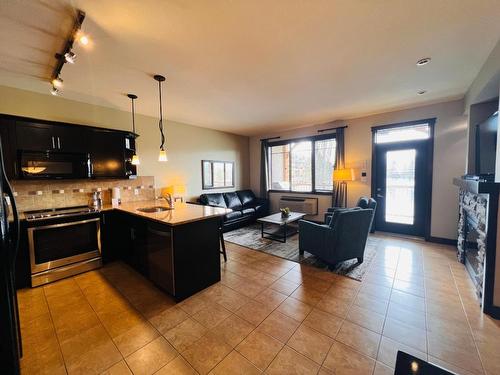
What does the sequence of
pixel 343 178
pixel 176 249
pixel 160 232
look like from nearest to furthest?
pixel 176 249 → pixel 160 232 → pixel 343 178

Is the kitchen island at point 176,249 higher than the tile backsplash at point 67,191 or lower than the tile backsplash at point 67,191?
lower

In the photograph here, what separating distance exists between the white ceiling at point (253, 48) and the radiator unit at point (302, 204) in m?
2.80

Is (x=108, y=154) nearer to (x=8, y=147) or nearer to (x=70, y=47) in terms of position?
(x=8, y=147)

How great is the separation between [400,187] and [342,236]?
2611mm

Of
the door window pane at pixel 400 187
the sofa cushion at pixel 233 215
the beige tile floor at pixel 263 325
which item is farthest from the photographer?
the sofa cushion at pixel 233 215

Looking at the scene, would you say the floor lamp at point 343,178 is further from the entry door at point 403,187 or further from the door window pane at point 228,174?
the door window pane at point 228,174

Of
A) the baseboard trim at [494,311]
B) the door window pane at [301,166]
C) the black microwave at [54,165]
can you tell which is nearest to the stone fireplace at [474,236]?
the baseboard trim at [494,311]

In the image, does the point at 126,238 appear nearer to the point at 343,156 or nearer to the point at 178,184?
the point at 178,184

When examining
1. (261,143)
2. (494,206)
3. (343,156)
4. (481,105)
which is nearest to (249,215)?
(261,143)

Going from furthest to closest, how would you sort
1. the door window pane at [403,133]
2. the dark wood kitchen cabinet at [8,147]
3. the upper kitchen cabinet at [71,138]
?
the door window pane at [403,133], the upper kitchen cabinet at [71,138], the dark wood kitchen cabinet at [8,147]

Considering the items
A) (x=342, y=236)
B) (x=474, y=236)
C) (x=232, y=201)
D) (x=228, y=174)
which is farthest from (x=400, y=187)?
(x=228, y=174)

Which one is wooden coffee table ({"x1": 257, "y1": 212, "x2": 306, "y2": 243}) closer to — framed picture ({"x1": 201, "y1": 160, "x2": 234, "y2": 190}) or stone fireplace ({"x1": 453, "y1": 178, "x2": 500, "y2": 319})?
framed picture ({"x1": 201, "y1": 160, "x2": 234, "y2": 190})

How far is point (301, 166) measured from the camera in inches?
238

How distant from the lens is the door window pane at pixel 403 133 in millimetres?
4219
